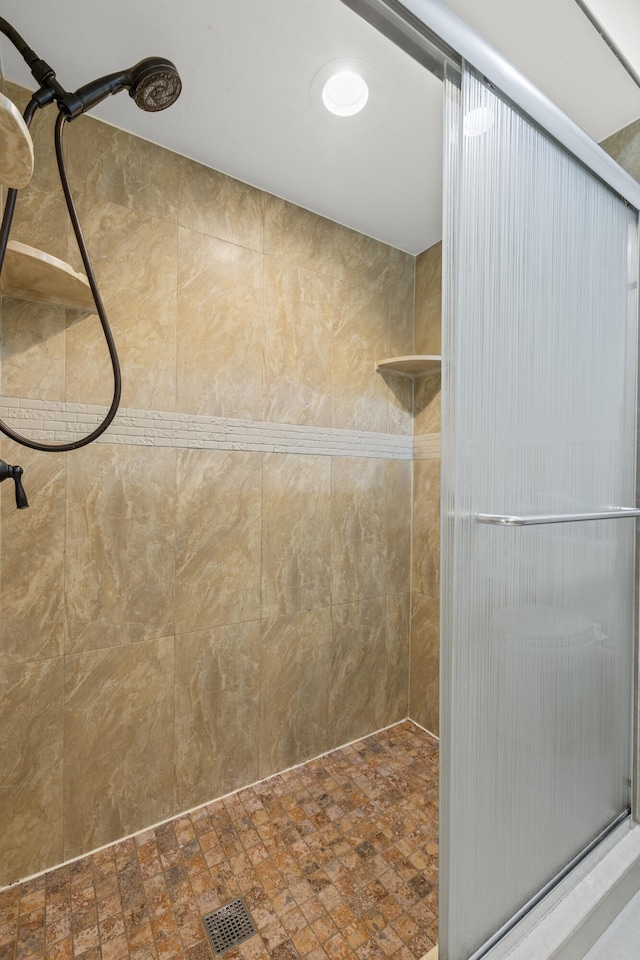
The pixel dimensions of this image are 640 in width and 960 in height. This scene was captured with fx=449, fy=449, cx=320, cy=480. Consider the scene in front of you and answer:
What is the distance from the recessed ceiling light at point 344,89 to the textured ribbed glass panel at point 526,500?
21.3 inches

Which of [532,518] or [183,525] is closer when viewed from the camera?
[532,518]

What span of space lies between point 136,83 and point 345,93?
23.2 inches

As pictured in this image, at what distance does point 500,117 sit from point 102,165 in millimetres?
1169

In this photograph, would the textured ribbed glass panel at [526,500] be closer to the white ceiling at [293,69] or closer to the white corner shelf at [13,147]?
the white ceiling at [293,69]

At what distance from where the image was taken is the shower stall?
84 centimetres

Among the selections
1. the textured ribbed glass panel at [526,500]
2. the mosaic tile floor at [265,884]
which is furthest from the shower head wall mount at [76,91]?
the mosaic tile floor at [265,884]

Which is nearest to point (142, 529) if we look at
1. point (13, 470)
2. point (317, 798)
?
point (13, 470)

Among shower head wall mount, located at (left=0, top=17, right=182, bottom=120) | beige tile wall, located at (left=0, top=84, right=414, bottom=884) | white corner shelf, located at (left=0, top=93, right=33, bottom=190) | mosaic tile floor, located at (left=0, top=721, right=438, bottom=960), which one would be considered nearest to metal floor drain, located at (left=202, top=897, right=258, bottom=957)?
mosaic tile floor, located at (left=0, top=721, right=438, bottom=960)

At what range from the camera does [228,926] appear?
1.13 metres

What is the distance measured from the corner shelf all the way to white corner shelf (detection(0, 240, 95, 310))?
1.18 meters

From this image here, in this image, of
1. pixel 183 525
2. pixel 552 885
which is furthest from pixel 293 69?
pixel 552 885

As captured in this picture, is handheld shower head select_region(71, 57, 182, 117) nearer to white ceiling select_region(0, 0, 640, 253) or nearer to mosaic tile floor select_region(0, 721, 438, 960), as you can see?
white ceiling select_region(0, 0, 640, 253)

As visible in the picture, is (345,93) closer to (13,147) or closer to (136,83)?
(136,83)

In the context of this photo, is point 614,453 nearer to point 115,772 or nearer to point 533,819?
point 533,819
